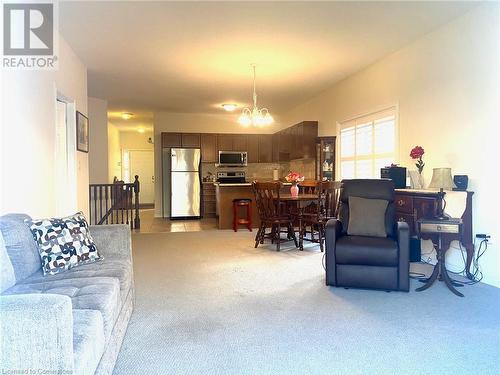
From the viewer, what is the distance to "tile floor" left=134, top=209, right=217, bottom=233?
6.83 metres

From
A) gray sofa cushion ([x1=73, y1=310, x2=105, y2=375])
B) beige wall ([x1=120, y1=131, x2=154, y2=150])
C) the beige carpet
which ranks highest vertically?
A: beige wall ([x1=120, y1=131, x2=154, y2=150])

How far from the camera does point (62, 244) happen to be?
2318 mm

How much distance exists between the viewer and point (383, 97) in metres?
4.92

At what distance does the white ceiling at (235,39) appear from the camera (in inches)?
132

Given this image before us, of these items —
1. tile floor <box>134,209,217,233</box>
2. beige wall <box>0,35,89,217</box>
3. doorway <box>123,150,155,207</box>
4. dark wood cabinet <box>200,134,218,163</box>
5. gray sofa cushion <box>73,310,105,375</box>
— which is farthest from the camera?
doorway <box>123,150,155,207</box>

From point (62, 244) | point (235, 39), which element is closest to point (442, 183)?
point (235, 39)

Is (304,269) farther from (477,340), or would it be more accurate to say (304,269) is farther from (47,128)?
(47,128)

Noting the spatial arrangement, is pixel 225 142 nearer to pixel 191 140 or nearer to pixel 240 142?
pixel 240 142

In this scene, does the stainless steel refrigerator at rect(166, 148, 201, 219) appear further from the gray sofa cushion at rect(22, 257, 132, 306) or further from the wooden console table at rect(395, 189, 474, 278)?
the gray sofa cushion at rect(22, 257, 132, 306)

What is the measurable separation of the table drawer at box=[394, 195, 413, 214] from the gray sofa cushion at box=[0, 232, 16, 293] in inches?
143

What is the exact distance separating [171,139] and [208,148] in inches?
37.1

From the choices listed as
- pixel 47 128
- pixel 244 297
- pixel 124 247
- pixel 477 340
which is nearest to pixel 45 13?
pixel 47 128

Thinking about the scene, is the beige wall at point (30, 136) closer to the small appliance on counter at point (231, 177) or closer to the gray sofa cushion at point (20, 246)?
the gray sofa cushion at point (20, 246)

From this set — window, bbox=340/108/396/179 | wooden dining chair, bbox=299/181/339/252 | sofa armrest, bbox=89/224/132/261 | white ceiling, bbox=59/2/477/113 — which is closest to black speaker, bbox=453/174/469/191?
window, bbox=340/108/396/179
